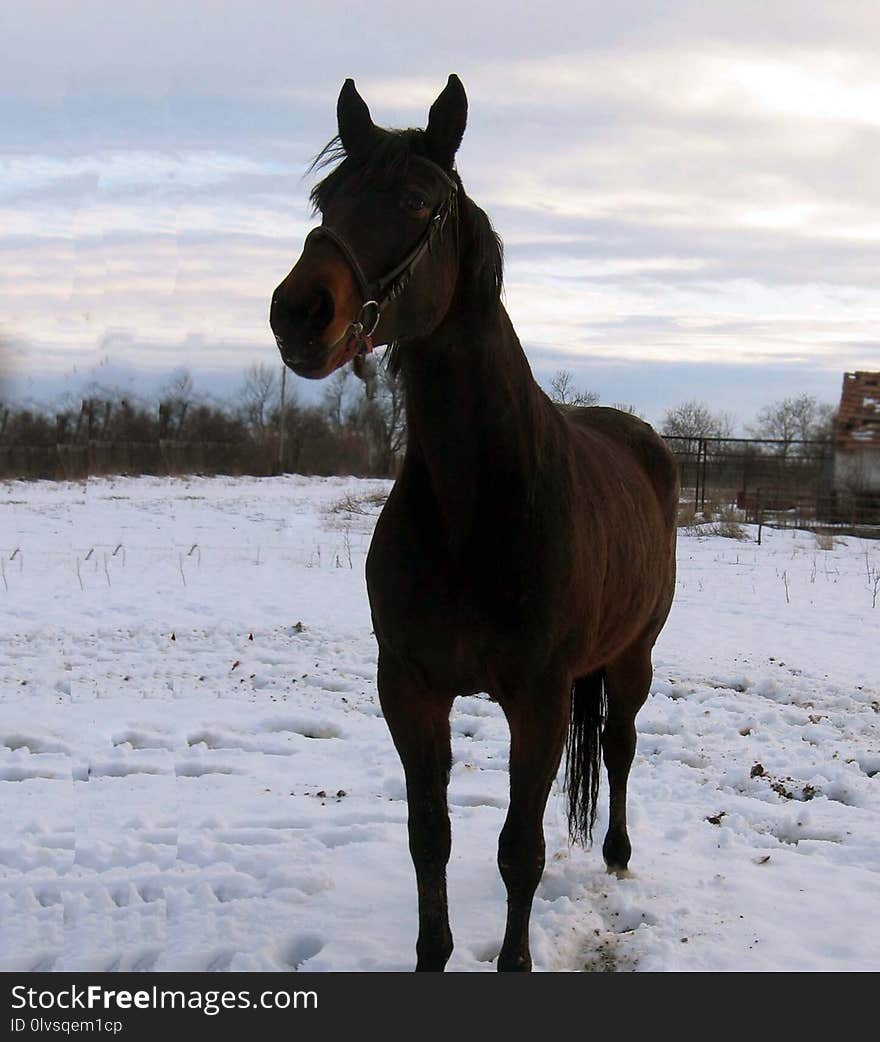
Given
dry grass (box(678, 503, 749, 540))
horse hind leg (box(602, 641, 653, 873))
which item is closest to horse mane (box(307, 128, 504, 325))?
horse hind leg (box(602, 641, 653, 873))

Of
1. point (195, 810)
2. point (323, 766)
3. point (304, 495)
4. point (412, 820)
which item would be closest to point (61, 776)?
point (195, 810)

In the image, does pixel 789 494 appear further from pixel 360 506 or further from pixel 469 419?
pixel 469 419

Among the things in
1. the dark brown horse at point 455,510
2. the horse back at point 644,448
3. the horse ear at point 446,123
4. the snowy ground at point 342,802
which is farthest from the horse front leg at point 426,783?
the horse back at point 644,448

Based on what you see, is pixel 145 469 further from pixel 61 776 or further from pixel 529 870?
pixel 529 870

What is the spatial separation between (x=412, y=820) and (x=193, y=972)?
81cm

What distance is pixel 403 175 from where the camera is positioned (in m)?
2.38

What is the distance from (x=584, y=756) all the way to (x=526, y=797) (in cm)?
118

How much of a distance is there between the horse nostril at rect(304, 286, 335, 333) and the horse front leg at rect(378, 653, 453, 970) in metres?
1.19

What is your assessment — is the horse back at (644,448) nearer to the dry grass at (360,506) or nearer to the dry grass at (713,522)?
the dry grass at (713,522)

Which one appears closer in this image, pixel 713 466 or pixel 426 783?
pixel 426 783

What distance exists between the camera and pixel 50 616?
7859 millimetres

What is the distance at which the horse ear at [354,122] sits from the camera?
2469 mm

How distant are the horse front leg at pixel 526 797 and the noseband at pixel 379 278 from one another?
1.18 m

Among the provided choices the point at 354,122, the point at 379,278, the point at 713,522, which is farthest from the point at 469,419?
the point at 713,522
